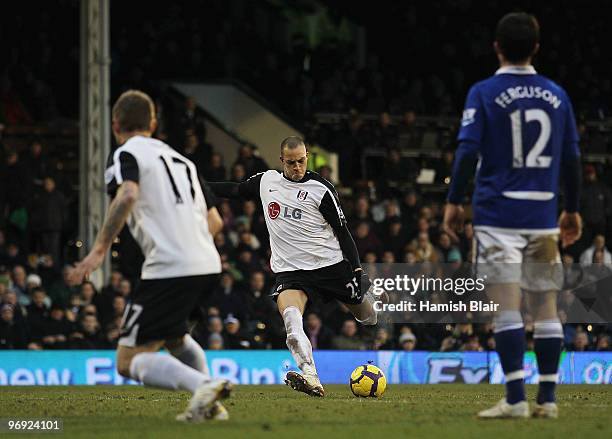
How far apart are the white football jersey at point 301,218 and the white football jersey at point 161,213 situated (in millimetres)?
4220

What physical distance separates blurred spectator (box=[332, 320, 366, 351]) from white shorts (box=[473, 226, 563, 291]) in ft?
38.0

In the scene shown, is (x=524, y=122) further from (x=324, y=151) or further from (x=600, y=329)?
(x=324, y=151)

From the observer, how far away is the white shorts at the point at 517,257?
28.3 feet

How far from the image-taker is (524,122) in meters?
8.70

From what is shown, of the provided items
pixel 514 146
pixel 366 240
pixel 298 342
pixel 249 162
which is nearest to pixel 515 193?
pixel 514 146

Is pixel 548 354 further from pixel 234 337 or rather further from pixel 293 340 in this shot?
pixel 234 337

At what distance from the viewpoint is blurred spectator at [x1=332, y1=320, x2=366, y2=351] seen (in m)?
20.4

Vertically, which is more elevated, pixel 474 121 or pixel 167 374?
pixel 474 121

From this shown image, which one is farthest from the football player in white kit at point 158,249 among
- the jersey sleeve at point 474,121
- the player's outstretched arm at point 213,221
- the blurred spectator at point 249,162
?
the blurred spectator at point 249,162

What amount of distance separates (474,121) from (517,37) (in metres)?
0.61

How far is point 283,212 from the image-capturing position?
41.8ft

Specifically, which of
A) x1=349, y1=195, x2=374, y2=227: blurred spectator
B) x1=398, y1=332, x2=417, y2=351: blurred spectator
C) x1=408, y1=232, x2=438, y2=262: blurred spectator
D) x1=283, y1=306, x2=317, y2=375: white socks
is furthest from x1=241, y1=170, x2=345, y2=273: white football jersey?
x1=349, y1=195, x2=374, y2=227: blurred spectator

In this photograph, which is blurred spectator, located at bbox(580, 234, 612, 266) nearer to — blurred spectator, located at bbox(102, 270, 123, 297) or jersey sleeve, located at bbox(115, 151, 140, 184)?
blurred spectator, located at bbox(102, 270, 123, 297)

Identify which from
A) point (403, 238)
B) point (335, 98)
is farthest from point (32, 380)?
point (335, 98)
